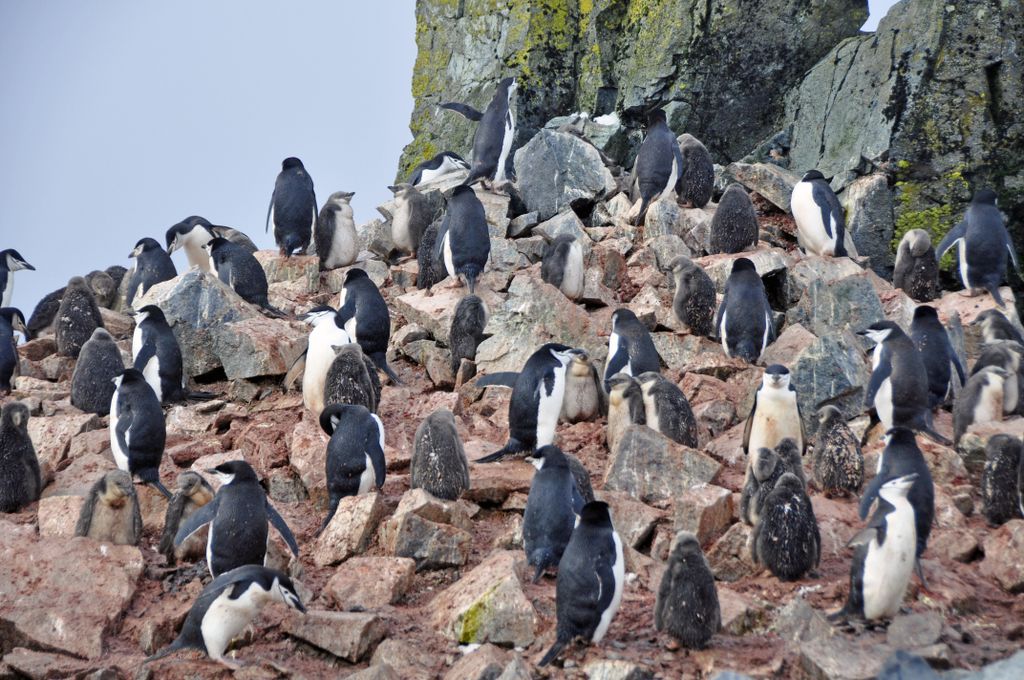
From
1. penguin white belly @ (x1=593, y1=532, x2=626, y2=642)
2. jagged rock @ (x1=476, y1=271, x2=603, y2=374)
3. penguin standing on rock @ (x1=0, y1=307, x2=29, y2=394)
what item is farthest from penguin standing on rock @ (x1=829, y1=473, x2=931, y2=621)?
penguin standing on rock @ (x1=0, y1=307, x2=29, y2=394)

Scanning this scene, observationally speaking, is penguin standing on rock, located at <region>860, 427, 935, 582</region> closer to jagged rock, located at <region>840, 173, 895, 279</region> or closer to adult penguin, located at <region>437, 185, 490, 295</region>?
adult penguin, located at <region>437, 185, 490, 295</region>

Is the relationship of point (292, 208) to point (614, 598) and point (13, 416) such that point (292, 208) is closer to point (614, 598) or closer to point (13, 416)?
point (13, 416)

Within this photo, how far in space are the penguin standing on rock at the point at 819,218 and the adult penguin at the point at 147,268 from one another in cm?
771

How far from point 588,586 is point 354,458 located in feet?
9.13

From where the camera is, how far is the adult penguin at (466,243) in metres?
13.6

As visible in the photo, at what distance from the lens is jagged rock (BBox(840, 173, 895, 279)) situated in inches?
627

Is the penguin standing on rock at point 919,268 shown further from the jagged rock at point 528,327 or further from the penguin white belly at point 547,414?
the penguin white belly at point 547,414

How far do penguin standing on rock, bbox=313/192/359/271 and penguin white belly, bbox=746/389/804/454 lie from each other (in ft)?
21.7

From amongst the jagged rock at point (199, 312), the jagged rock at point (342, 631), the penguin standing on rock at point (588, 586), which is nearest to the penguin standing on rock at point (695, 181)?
the jagged rock at point (199, 312)

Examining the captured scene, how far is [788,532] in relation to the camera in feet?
27.1

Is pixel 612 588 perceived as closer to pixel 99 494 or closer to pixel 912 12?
pixel 99 494

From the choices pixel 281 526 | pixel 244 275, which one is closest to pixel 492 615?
pixel 281 526

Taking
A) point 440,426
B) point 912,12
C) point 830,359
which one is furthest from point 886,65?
point 440,426

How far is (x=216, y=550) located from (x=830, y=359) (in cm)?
564
